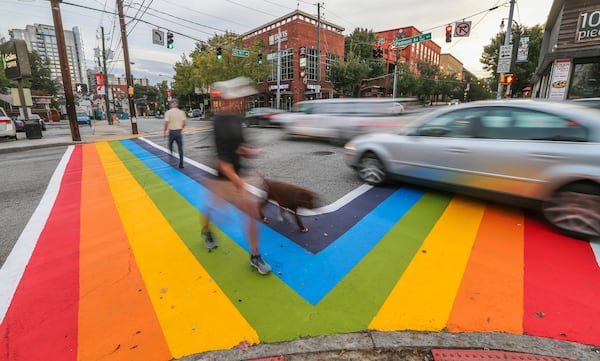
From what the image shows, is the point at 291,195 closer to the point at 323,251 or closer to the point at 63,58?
the point at 323,251

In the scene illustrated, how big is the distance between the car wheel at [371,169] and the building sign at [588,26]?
1371cm

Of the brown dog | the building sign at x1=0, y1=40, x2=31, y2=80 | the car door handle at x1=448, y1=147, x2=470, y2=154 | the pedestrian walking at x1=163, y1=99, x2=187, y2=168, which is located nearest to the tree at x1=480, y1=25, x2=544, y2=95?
the car door handle at x1=448, y1=147, x2=470, y2=154

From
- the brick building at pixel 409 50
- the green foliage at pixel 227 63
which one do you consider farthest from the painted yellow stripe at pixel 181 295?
the brick building at pixel 409 50

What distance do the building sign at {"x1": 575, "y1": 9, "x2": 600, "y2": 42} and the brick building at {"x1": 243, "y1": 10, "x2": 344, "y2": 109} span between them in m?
28.2

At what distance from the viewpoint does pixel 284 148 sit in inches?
401

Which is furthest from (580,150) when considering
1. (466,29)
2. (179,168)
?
(466,29)

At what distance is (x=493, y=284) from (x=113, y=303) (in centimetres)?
358

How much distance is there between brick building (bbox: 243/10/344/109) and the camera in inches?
1577

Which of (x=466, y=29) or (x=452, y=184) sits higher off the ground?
(x=466, y=29)

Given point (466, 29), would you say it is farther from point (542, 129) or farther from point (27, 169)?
point (27, 169)

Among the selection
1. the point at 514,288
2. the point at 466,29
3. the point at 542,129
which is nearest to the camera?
the point at 514,288

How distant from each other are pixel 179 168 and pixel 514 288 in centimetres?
737

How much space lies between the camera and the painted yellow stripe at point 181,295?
2.29m

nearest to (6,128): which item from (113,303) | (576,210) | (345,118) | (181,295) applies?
(345,118)
